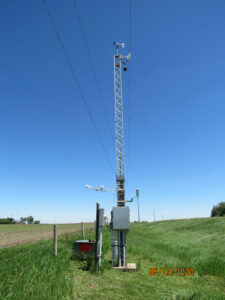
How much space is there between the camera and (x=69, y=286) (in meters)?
5.50

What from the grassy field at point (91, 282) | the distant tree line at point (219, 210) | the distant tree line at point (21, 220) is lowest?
the distant tree line at point (21, 220)

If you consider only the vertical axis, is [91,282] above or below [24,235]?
above

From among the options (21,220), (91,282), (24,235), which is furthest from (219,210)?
(21,220)

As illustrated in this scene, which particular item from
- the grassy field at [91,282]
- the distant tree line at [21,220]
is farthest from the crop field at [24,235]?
the distant tree line at [21,220]

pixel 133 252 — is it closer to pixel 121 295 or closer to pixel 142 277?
pixel 142 277

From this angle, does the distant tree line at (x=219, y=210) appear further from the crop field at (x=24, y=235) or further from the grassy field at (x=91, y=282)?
the grassy field at (x=91, y=282)

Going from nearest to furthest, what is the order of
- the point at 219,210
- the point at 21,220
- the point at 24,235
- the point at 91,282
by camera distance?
1. the point at 91,282
2. the point at 24,235
3. the point at 219,210
4. the point at 21,220

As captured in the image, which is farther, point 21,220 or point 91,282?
point 21,220

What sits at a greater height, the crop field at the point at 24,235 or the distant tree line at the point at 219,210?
the crop field at the point at 24,235

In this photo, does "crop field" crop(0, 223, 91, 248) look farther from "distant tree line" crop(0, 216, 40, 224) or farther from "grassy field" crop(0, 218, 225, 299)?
"distant tree line" crop(0, 216, 40, 224)

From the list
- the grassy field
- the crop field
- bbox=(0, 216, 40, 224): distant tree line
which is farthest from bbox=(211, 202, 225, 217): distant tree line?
bbox=(0, 216, 40, 224): distant tree line

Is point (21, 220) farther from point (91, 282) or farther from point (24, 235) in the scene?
point (91, 282)

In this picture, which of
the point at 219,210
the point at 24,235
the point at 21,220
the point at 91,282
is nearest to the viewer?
the point at 91,282

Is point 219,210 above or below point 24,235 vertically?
below
